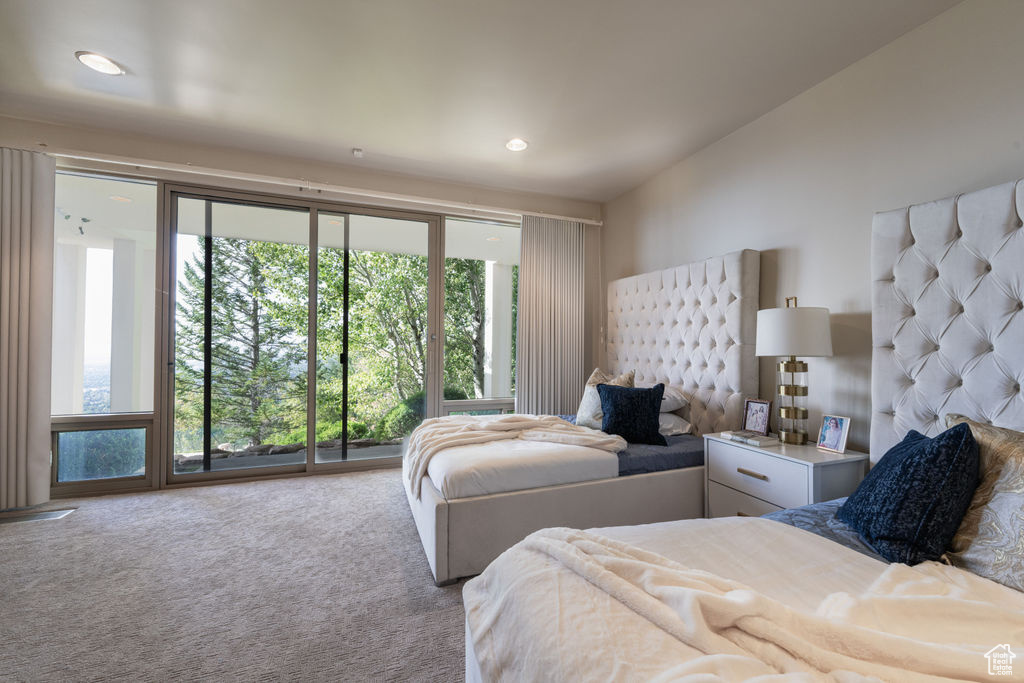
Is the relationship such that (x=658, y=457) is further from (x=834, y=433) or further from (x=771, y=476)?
(x=834, y=433)

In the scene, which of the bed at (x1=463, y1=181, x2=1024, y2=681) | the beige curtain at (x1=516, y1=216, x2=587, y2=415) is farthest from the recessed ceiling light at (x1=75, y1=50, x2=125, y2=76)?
the bed at (x1=463, y1=181, x2=1024, y2=681)

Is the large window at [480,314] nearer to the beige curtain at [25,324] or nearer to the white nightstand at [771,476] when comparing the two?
the white nightstand at [771,476]

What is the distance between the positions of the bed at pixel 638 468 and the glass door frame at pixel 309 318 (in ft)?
4.27

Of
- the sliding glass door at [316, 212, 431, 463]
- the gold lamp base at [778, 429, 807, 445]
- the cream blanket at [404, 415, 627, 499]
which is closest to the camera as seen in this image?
the gold lamp base at [778, 429, 807, 445]

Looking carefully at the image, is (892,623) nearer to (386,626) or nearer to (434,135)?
(386,626)

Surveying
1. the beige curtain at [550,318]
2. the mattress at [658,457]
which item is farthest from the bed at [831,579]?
the beige curtain at [550,318]

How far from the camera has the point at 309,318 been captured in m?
3.73

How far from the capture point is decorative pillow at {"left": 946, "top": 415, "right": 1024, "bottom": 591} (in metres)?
1.11

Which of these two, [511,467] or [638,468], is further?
[638,468]

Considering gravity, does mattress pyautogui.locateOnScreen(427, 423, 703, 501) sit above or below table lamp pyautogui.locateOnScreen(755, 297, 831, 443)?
below

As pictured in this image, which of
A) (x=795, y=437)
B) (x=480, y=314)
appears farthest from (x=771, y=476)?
(x=480, y=314)

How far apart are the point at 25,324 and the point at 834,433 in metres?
4.91

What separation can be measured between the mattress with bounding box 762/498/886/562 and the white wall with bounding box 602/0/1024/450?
0.91 m

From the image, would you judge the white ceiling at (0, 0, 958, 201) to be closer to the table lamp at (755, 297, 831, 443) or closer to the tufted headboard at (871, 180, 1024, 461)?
the tufted headboard at (871, 180, 1024, 461)
